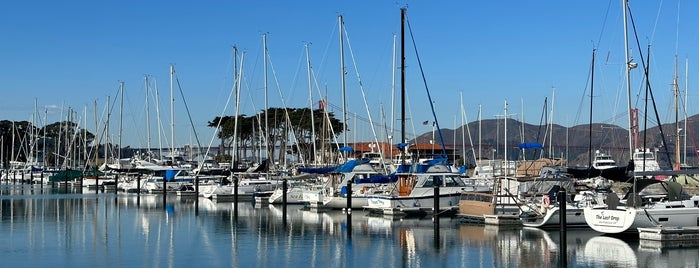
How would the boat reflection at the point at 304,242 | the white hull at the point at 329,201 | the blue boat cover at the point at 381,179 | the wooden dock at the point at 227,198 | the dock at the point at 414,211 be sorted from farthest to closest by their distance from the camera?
the wooden dock at the point at 227,198 < the blue boat cover at the point at 381,179 < the white hull at the point at 329,201 < the dock at the point at 414,211 < the boat reflection at the point at 304,242

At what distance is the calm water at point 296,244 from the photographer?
1157 inches

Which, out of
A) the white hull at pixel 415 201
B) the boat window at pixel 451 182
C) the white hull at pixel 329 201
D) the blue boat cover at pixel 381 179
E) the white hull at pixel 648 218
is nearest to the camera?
the white hull at pixel 648 218

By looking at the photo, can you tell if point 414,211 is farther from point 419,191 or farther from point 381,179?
point 381,179

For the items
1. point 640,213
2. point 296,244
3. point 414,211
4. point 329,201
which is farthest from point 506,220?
point 329,201

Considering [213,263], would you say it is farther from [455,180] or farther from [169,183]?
[169,183]

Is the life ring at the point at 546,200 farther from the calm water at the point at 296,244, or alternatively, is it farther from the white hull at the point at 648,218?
the white hull at the point at 648,218

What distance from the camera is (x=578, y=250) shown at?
31594mm

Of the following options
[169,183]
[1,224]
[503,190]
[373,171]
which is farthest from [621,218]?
[169,183]

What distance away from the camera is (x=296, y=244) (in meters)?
35.2

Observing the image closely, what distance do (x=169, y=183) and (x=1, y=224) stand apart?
33.7 metres

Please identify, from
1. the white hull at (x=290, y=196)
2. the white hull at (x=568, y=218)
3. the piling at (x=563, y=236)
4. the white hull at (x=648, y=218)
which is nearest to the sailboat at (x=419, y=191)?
the white hull at (x=568, y=218)

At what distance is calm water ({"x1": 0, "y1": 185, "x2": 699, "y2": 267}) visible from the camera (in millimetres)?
29389

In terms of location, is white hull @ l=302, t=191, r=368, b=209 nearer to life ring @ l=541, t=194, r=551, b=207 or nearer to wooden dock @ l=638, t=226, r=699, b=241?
life ring @ l=541, t=194, r=551, b=207

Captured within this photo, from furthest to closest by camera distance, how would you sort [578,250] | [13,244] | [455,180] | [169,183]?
[169,183] < [455,180] < [13,244] < [578,250]
